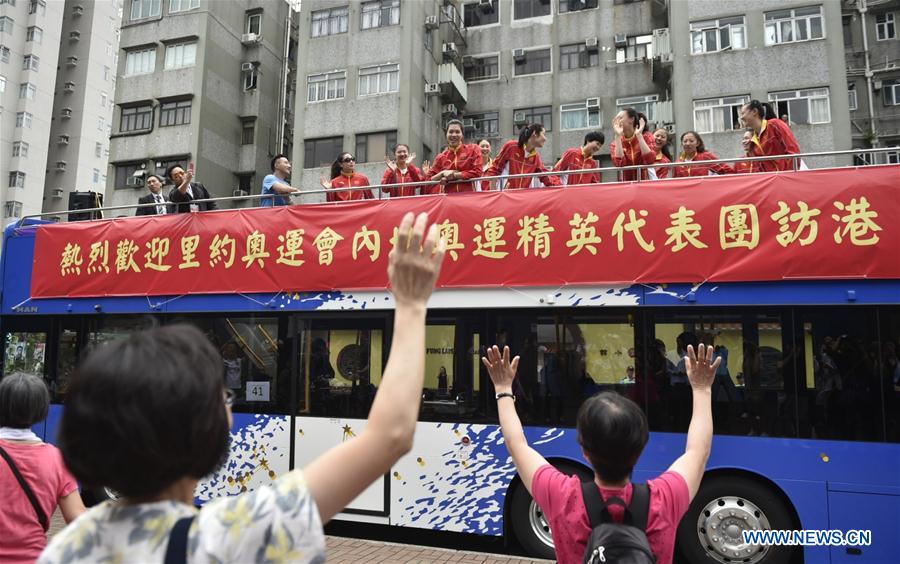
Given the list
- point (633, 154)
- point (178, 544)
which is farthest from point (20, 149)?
point (178, 544)

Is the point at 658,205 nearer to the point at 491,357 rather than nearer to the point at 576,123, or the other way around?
the point at 491,357

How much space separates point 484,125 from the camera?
26.2 metres

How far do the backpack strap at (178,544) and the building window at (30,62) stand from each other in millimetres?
48537

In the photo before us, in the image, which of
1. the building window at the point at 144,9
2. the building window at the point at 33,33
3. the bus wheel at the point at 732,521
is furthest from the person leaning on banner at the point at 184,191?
the building window at the point at 33,33

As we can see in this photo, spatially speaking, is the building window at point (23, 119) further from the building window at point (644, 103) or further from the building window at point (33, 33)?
the building window at point (644, 103)

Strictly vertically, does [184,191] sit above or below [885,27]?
below

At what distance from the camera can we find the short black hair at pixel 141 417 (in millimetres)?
1232

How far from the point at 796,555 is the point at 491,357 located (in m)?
4.73

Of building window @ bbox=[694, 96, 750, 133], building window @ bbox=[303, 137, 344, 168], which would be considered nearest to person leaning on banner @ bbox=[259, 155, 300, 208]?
building window @ bbox=[303, 137, 344, 168]

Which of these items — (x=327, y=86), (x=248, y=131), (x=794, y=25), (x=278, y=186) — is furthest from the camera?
(x=248, y=131)

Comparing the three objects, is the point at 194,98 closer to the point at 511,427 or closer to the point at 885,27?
the point at 511,427

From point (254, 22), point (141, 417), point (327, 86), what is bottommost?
point (141, 417)

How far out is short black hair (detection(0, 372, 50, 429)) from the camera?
2.68m

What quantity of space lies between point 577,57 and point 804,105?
902 cm
